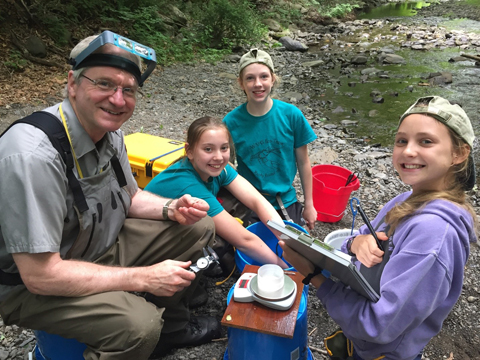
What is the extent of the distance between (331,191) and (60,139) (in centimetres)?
261

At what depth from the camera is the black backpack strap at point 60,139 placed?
179cm

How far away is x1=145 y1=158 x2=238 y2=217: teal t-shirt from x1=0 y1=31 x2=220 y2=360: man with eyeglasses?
263 mm

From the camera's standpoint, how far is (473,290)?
118 inches

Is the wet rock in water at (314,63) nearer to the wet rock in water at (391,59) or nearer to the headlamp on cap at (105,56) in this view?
the wet rock in water at (391,59)

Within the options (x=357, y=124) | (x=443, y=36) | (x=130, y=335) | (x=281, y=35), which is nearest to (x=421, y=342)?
(x=130, y=335)

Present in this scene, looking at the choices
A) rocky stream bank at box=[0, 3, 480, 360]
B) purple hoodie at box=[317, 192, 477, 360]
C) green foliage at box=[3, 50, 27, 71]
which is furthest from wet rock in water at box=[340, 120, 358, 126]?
green foliage at box=[3, 50, 27, 71]

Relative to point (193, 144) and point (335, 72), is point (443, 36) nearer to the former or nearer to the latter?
point (335, 72)

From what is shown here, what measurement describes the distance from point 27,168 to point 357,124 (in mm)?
6276

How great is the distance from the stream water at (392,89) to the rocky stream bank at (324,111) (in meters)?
0.06

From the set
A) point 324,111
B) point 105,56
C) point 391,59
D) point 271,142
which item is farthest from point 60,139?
point 391,59

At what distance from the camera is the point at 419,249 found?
146 cm

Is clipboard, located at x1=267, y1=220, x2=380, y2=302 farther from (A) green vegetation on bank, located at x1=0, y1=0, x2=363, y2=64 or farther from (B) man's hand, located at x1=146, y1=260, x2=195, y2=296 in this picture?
(A) green vegetation on bank, located at x1=0, y1=0, x2=363, y2=64

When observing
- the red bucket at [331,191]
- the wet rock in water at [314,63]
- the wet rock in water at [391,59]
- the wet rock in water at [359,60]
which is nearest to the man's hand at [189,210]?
the red bucket at [331,191]

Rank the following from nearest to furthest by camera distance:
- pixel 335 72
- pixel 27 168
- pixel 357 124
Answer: pixel 27 168
pixel 357 124
pixel 335 72
